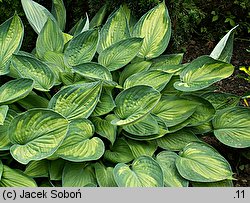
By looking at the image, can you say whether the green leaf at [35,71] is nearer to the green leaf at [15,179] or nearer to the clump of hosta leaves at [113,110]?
the clump of hosta leaves at [113,110]

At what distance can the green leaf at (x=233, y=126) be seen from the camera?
2.47 meters

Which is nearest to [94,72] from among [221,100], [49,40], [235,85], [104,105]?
[104,105]

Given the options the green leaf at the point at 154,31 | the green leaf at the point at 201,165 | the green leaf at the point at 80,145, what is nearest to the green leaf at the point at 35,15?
the green leaf at the point at 154,31

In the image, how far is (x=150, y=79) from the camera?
8.23 ft

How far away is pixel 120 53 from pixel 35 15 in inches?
22.5

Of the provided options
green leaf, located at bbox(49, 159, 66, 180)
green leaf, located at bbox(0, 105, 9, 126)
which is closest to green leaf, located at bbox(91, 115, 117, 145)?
green leaf, located at bbox(49, 159, 66, 180)

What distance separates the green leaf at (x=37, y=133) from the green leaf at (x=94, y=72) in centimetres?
35

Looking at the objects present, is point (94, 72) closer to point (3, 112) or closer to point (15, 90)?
point (15, 90)

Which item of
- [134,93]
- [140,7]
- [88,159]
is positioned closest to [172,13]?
[140,7]

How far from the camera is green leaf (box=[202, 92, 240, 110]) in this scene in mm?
2646

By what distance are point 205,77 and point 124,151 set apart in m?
0.57

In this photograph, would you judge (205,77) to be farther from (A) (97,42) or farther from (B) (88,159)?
(B) (88,159)

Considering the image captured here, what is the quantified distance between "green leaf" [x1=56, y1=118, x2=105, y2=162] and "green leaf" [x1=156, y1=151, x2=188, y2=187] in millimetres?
341

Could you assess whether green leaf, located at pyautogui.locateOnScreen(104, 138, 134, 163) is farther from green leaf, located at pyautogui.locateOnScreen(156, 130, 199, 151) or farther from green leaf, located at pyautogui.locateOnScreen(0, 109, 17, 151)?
green leaf, located at pyautogui.locateOnScreen(0, 109, 17, 151)
